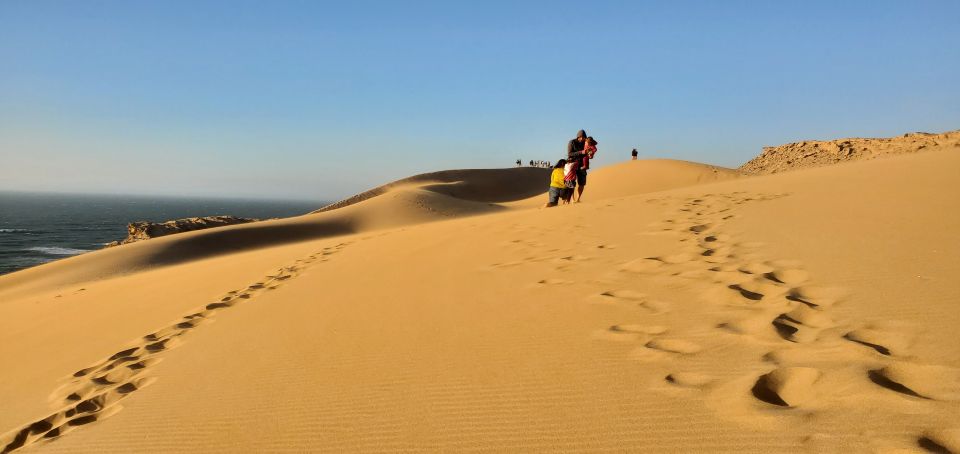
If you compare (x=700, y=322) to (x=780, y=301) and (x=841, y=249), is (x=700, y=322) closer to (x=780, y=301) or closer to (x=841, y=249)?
(x=780, y=301)

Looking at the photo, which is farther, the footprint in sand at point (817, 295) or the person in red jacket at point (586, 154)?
the person in red jacket at point (586, 154)

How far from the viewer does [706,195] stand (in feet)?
31.4

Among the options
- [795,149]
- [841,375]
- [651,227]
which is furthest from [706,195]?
[795,149]

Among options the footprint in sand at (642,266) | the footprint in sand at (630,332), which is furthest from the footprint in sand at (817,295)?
the footprint in sand at (642,266)

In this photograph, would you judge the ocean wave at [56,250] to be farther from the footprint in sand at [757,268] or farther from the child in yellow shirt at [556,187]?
the footprint in sand at [757,268]

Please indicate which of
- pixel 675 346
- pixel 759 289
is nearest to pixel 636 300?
pixel 759 289

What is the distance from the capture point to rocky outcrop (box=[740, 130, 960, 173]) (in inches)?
858

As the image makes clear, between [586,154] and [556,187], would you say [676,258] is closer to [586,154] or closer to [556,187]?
[586,154]

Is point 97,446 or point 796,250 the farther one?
point 796,250

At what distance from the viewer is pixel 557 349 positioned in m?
2.85

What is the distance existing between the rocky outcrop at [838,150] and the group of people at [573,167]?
16998mm

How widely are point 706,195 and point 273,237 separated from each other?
1255 cm

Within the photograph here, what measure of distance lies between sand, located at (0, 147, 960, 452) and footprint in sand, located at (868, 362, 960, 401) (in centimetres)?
1

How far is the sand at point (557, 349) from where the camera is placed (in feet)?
6.45
